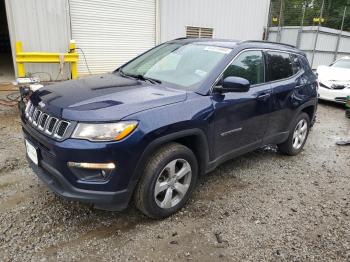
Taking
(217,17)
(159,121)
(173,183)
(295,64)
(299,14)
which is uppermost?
(299,14)

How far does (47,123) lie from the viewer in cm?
270

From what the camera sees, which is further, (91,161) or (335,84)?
(335,84)

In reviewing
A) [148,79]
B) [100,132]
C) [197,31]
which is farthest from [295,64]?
[197,31]

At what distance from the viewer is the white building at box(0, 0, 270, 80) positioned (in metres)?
8.25

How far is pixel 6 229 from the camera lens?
279 cm

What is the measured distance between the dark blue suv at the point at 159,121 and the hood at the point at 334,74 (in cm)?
548

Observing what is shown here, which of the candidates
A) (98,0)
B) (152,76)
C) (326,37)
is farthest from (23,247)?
(326,37)

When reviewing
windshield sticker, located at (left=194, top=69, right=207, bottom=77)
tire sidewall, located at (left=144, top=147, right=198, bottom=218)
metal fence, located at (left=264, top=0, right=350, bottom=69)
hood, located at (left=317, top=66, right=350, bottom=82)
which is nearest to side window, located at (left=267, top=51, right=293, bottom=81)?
windshield sticker, located at (left=194, top=69, right=207, bottom=77)

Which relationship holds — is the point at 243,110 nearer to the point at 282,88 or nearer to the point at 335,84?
the point at 282,88

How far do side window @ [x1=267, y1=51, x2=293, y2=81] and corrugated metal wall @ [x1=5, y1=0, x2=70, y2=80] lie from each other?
21.8ft

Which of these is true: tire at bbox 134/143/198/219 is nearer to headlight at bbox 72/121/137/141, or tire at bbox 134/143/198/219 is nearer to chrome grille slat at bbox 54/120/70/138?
headlight at bbox 72/121/137/141

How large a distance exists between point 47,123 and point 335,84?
335 inches

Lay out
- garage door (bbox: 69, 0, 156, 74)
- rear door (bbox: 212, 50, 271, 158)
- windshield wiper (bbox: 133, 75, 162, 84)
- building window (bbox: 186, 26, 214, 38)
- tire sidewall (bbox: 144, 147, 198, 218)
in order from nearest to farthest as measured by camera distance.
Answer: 1. tire sidewall (bbox: 144, 147, 198, 218)
2. rear door (bbox: 212, 50, 271, 158)
3. windshield wiper (bbox: 133, 75, 162, 84)
4. garage door (bbox: 69, 0, 156, 74)
5. building window (bbox: 186, 26, 214, 38)

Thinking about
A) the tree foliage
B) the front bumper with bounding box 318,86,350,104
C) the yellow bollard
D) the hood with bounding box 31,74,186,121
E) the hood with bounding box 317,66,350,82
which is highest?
the tree foliage
